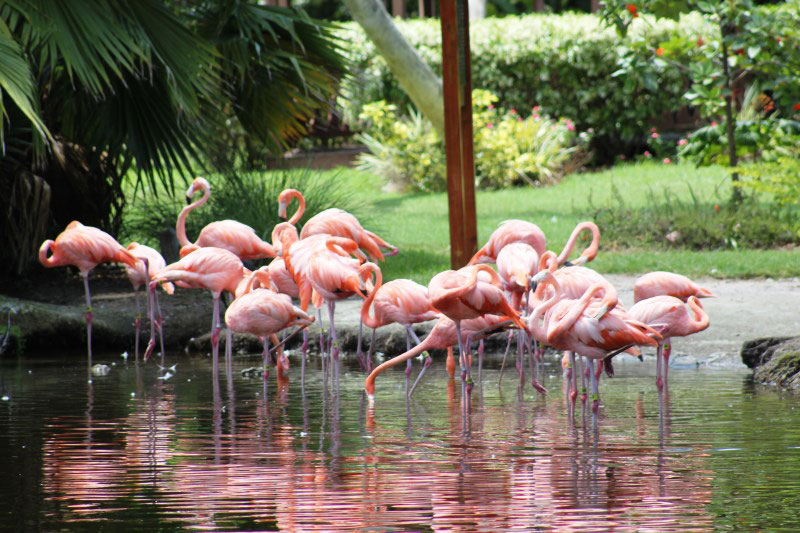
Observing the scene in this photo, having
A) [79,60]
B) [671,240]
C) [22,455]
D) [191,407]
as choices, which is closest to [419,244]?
[671,240]

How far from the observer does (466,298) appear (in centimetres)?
565

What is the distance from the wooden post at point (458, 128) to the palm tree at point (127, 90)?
190 cm

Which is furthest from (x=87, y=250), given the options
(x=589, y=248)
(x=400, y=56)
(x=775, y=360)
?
(x=400, y=56)

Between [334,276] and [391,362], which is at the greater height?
[334,276]

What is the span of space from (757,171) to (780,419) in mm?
5763

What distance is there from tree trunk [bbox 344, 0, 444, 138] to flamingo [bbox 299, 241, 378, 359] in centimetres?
662

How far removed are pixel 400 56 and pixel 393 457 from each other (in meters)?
8.89

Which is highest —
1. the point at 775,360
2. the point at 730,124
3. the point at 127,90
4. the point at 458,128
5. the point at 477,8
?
the point at 477,8

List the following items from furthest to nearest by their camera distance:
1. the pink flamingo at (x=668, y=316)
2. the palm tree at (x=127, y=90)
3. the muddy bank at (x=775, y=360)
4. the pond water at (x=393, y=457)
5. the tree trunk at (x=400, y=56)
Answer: the tree trunk at (x=400, y=56)
the palm tree at (x=127, y=90)
the muddy bank at (x=775, y=360)
the pink flamingo at (x=668, y=316)
the pond water at (x=393, y=457)

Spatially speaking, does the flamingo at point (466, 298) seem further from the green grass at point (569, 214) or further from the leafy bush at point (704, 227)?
the leafy bush at point (704, 227)

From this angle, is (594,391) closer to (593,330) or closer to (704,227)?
(593,330)

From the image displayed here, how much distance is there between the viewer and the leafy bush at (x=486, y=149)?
16438 mm

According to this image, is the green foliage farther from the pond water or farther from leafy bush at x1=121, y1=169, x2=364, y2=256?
the pond water

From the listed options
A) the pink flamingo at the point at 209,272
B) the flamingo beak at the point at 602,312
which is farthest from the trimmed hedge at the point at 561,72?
the flamingo beak at the point at 602,312
